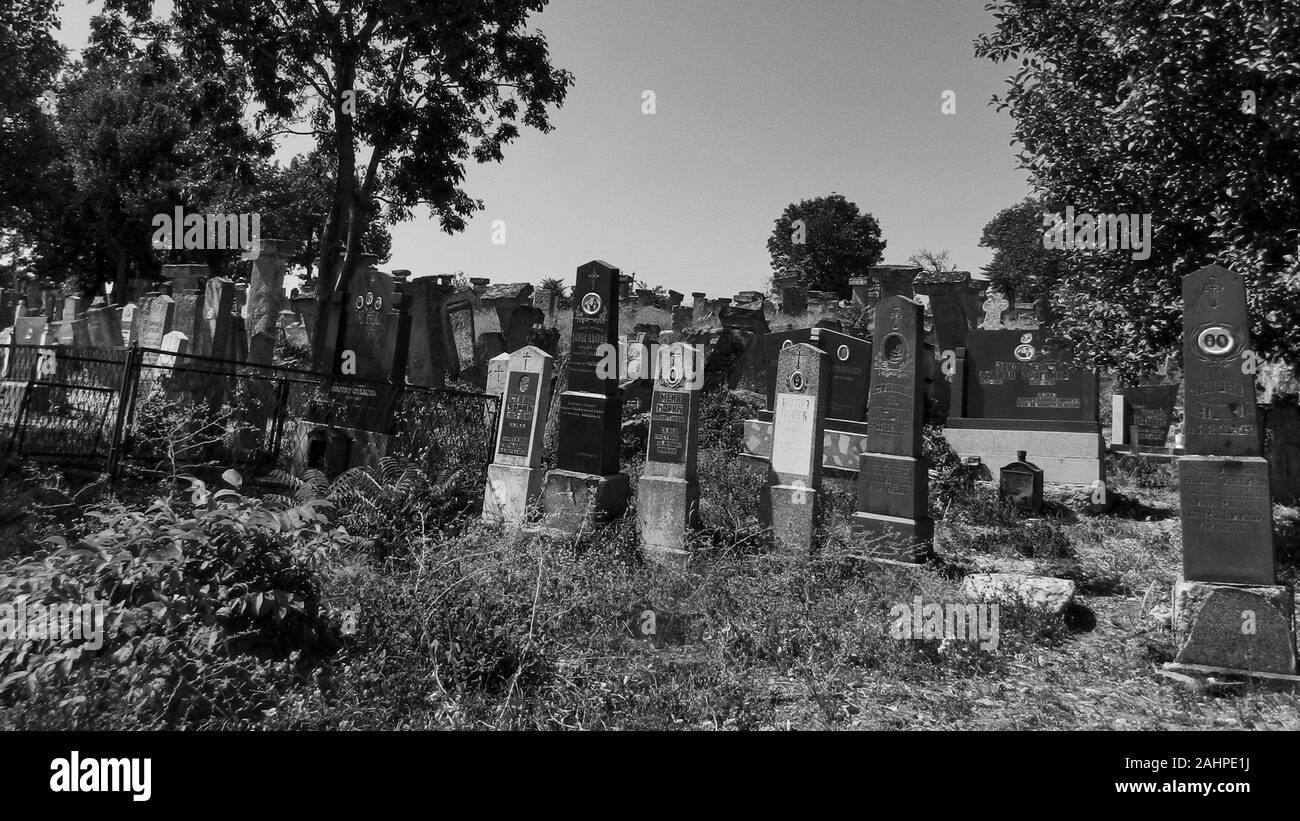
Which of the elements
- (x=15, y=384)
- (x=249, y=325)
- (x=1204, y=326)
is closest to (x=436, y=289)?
(x=249, y=325)

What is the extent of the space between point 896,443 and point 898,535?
3.41 ft

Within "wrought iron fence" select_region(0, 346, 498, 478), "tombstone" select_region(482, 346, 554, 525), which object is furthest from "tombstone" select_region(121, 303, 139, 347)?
"tombstone" select_region(482, 346, 554, 525)

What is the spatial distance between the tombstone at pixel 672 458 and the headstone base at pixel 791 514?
86 cm

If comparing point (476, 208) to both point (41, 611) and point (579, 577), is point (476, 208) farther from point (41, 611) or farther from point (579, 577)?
point (41, 611)

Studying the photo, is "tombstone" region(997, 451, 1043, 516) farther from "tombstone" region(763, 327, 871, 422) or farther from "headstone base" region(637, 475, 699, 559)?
"headstone base" region(637, 475, 699, 559)

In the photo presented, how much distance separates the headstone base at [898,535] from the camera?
24.6 ft

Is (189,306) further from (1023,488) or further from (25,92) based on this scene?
(1023,488)

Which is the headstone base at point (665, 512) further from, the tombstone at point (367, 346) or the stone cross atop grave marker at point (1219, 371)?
the stone cross atop grave marker at point (1219, 371)

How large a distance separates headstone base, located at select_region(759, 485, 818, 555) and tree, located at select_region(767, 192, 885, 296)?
4216 cm

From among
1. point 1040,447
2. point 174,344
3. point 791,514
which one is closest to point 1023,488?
point 1040,447

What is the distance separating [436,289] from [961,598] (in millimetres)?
15132

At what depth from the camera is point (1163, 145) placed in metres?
7.75

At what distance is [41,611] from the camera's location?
389 centimetres

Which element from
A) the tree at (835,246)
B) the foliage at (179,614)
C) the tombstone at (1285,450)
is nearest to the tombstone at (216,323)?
the foliage at (179,614)
